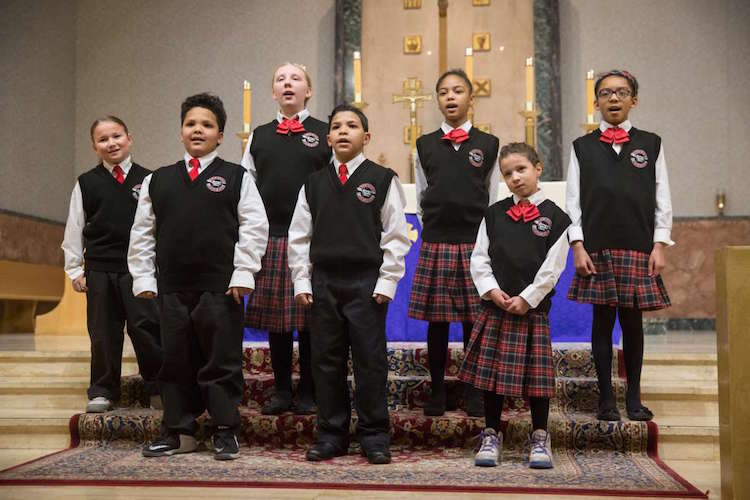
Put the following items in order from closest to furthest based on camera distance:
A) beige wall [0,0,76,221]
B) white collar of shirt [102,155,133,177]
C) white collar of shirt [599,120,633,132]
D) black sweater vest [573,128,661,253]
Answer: black sweater vest [573,128,661,253]
white collar of shirt [599,120,633,132]
white collar of shirt [102,155,133,177]
beige wall [0,0,76,221]

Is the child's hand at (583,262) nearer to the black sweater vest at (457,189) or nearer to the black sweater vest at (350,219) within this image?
the black sweater vest at (457,189)

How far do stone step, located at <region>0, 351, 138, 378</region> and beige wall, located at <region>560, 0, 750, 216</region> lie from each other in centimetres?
471

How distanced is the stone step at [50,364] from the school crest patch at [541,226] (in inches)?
92.2

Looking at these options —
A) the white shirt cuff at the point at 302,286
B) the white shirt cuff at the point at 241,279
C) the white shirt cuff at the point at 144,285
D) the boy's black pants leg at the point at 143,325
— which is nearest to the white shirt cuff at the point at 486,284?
the white shirt cuff at the point at 302,286

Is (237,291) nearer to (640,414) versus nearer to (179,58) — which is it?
(640,414)

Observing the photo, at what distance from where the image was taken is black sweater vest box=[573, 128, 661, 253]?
3512 mm

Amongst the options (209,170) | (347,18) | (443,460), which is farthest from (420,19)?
(443,460)

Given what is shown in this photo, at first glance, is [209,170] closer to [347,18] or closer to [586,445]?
Result: [586,445]

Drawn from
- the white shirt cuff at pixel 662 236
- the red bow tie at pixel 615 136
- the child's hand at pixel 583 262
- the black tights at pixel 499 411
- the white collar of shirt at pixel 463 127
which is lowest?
the black tights at pixel 499 411

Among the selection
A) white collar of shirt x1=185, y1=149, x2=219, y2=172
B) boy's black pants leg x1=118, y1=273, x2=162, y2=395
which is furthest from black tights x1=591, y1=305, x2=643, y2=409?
boy's black pants leg x1=118, y1=273, x2=162, y2=395

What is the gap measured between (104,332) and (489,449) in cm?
186

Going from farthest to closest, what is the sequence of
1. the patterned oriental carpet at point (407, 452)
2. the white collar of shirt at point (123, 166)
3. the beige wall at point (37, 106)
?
the beige wall at point (37, 106)
the white collar of shirt at point (123, 166)
the patterned oriental carpet at point (407, 452)

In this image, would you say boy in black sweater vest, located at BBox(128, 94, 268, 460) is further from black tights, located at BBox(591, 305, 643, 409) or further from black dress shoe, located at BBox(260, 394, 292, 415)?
black tights, located at BBox(591, 305, 643, 409)

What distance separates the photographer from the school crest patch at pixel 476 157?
3717 millimetres
